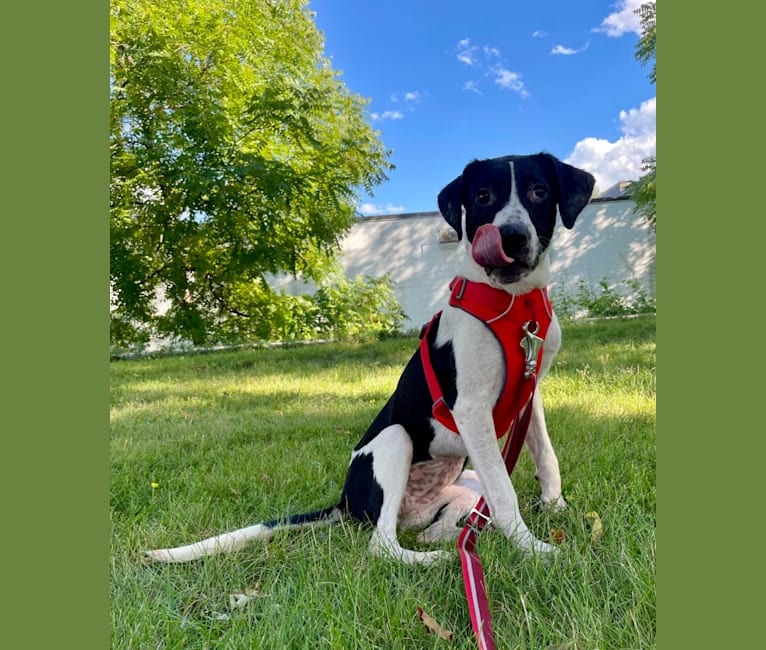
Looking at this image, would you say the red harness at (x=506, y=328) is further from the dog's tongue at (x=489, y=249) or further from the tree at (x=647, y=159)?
the tree at (x=647, y=159)

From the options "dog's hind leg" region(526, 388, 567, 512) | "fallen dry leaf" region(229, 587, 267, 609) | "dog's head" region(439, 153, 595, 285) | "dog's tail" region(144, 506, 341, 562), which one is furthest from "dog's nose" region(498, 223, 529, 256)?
"fallen dry leaf" region(229, 587, 267, 609)

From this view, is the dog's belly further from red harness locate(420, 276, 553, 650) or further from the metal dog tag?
the metal dog tag

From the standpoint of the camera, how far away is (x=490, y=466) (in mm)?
1904

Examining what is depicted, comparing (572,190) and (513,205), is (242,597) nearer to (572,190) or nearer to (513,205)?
(513,205)

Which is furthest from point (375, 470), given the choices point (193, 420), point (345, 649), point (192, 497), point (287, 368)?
point (287, 368)

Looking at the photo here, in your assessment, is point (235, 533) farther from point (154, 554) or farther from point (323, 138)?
point (323, 138)

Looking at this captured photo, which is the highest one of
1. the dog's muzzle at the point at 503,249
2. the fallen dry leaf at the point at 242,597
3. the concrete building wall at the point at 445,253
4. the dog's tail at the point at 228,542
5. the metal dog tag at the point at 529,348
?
the concrete building wall at the point at 445,253

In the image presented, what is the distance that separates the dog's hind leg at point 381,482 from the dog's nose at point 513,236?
92 cm

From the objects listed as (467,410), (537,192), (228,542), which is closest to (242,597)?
(228,542)

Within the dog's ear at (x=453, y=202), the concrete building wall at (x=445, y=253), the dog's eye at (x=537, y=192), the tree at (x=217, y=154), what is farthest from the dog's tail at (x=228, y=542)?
the concrete building wall at (x=445, y=253)

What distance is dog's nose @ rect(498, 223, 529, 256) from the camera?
1904 mm

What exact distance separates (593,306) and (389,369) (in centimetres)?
687

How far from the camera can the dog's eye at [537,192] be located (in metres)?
2.02

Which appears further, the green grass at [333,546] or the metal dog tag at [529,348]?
the metal dog tag at [529,348]
